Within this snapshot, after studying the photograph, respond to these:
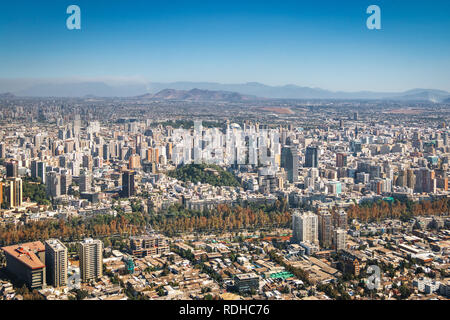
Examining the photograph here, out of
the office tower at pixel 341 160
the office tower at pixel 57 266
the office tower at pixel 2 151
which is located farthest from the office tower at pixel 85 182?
the office tower at pixel 341 160

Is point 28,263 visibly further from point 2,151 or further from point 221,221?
point 2,151

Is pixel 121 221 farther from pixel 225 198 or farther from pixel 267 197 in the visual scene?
pixel 267 197

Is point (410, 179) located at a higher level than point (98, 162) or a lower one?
lower

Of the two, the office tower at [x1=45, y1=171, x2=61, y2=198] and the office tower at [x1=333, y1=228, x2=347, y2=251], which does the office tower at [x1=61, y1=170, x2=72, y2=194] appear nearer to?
the office tower at [x1=45, y1=171, x2=61, y2=198]

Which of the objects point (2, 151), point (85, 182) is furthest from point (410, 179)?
point (2, 151)

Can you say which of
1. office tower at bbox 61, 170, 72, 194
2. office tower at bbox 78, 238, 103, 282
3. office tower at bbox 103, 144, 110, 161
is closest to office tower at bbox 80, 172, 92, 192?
office tower at bbox 61, 170, 72, 194

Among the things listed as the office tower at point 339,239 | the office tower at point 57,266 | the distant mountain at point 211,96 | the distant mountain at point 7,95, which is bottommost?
the office tower at point 339,239

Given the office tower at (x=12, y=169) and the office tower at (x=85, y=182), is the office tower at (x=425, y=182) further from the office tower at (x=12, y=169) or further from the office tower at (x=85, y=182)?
the office tower at (x=12, y=169)
